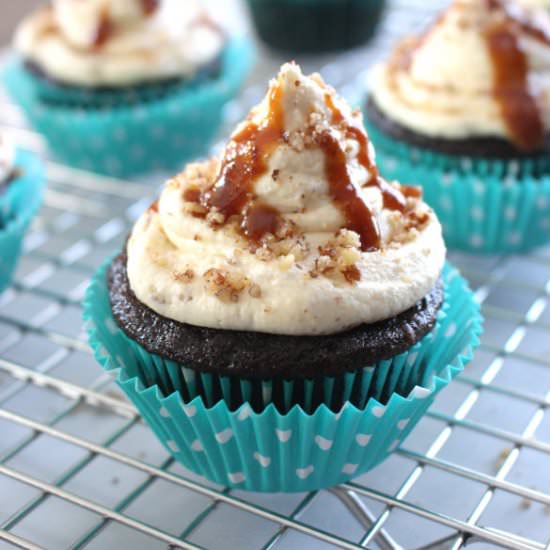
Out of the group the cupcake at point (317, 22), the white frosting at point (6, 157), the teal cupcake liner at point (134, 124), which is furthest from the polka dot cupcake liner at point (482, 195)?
the cupcake at point (317, 22)

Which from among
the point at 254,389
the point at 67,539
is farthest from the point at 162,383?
the point at 67,539

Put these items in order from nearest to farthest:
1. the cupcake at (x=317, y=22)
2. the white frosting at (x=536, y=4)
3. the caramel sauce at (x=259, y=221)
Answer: the caramel sauce at (x=259, y=221)
the white frosting at (x=536, y=4)
the cupcake at (x=317, y=22)

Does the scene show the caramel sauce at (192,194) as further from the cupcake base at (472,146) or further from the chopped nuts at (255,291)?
the cupcake base at (472,146)

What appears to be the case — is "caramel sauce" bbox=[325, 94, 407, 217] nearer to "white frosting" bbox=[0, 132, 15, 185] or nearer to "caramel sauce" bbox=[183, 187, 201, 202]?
"caramel sauce" bbox=[183, 187, 201, 202]

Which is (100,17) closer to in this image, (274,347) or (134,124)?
(134,124)

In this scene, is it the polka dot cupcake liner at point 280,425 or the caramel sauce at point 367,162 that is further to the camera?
the caramel sauce at point 367,162

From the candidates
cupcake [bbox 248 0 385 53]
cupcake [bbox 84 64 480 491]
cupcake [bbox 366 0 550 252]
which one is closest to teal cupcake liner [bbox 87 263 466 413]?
cupcake [bbox 84 64 480 491]
